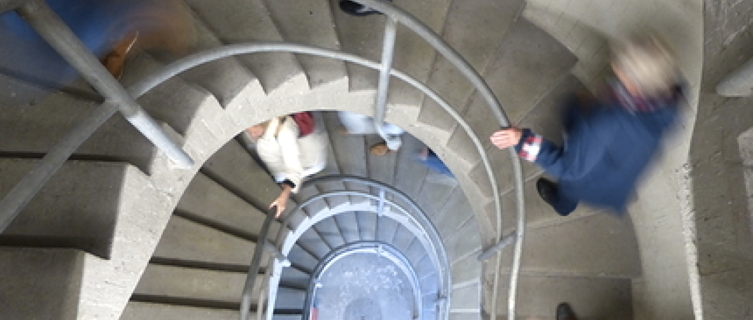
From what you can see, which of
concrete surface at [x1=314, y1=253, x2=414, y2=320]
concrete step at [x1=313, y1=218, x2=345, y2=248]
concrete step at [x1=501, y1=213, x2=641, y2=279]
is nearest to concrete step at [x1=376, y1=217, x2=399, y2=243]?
concrete step at [x1=313, y1=218, x2=345, y2=248]

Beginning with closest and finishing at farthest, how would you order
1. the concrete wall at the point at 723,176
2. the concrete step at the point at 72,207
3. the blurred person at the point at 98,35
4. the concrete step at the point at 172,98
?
the concrete wall at the point at 723,176 → the concrete step at the point at 72,207 → the blurred person at the point at 98,35 → the concrete step at the point at 172,98

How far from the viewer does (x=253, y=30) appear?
8.08 ft

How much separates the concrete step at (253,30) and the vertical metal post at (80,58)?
87cm

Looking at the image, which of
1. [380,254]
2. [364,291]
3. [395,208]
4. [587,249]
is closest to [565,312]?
[587,249]

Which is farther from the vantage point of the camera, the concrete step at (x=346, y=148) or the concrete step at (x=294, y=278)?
the concrete step at (x=294, y=278)

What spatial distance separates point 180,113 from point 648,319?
302 centimetres

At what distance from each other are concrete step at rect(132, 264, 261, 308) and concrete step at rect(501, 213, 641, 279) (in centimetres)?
254

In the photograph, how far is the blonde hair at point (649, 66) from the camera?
209 centimetres

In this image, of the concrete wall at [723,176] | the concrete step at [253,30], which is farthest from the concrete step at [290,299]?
the concrete wall at [723,176]

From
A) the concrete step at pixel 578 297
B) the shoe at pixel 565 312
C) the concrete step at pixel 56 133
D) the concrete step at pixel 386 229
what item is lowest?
the shoe at pixel 565 312

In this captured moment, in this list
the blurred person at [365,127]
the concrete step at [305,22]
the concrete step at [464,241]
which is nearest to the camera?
the concrete step at [305,22]

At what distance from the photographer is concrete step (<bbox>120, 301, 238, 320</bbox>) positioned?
3.41 metres

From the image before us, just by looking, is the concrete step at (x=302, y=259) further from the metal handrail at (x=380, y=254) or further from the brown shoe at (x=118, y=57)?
the brown shoe at (x=118, y=57)

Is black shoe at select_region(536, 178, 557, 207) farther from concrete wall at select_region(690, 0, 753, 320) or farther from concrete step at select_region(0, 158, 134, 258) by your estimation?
concrete step at select_region(0, 158, 134, 258)
